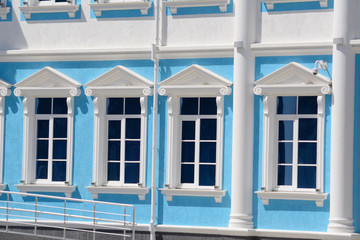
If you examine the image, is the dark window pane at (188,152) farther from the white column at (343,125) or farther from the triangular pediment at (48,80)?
the white column at (343,125)

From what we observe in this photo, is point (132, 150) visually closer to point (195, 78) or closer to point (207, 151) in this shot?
point (207, 151)

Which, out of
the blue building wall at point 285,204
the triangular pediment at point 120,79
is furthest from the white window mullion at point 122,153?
the blue building wall at point 285,204

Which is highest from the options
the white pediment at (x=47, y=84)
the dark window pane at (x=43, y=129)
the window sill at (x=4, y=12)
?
the window sill at (x=4, y=12)

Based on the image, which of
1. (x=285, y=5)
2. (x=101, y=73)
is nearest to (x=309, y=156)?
(x=285, y=5)

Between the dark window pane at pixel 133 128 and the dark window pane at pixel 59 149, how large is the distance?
1.40 m

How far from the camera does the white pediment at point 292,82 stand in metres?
16.5

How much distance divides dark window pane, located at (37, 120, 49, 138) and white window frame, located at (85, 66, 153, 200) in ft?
3.90

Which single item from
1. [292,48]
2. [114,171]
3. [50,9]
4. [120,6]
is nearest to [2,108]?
[50,9]

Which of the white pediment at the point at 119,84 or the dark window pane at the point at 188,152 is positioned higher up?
the white pediment at the point at 119,84

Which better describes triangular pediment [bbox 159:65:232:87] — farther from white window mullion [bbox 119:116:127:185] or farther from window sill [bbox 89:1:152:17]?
window sill [bbox 89:1:152:17]

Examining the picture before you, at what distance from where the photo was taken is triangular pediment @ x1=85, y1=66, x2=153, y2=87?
17.8 metres

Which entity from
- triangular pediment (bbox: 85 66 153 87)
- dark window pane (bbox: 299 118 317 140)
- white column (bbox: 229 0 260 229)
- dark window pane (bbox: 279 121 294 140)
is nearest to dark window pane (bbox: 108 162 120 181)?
triangular pediment (bbox: 85 66 153 87)

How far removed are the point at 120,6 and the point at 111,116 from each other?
7.28ft

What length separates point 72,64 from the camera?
18359 mm
